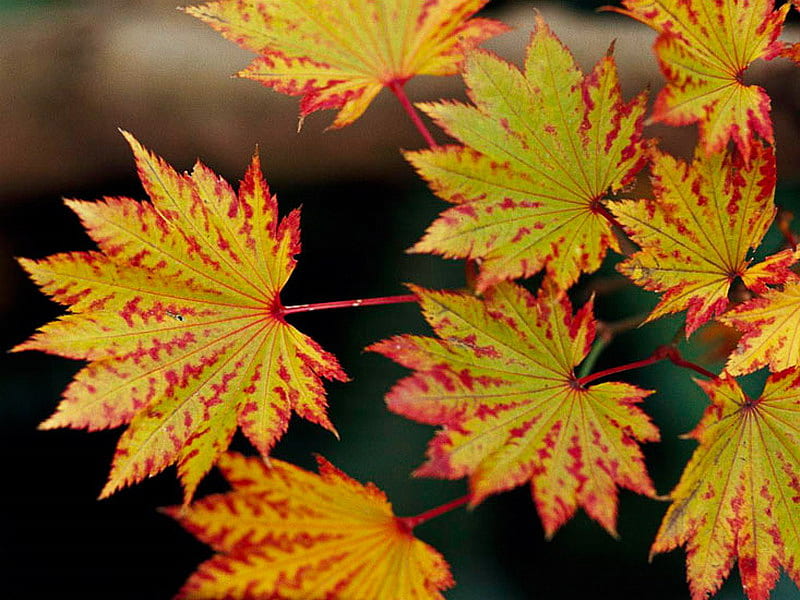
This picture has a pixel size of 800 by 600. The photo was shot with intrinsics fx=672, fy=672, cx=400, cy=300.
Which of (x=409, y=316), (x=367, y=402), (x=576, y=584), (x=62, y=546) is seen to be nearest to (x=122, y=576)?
(x=62, y=546)

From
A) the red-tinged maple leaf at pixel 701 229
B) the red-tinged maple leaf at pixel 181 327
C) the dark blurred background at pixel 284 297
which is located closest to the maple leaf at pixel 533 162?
the red-tinged maple leaf at pixel 701 229

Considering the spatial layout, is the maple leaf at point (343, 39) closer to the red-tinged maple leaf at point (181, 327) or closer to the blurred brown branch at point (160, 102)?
the red-tinged maple leaf at point (181, 327)

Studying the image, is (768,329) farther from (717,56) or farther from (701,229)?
(717,56)

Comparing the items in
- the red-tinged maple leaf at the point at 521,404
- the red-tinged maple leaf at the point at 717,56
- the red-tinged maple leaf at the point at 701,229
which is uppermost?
the red-tinged maple leaf at the point at 717,56

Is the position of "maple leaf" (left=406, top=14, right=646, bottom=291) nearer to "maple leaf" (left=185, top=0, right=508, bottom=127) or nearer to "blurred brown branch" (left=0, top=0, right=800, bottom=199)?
"maple leaf" (left=185, top=0, right=508, bottom=127)

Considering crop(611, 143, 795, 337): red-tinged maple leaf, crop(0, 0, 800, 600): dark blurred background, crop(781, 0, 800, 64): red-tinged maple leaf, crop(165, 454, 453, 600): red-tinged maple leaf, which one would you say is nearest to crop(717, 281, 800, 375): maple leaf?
crop(611, 143, 795, 337): red-tinged maple leaf

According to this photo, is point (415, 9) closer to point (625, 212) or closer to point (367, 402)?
point (625, 212)

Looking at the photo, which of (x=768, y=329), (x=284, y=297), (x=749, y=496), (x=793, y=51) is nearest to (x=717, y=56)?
(x=793, y=51)
